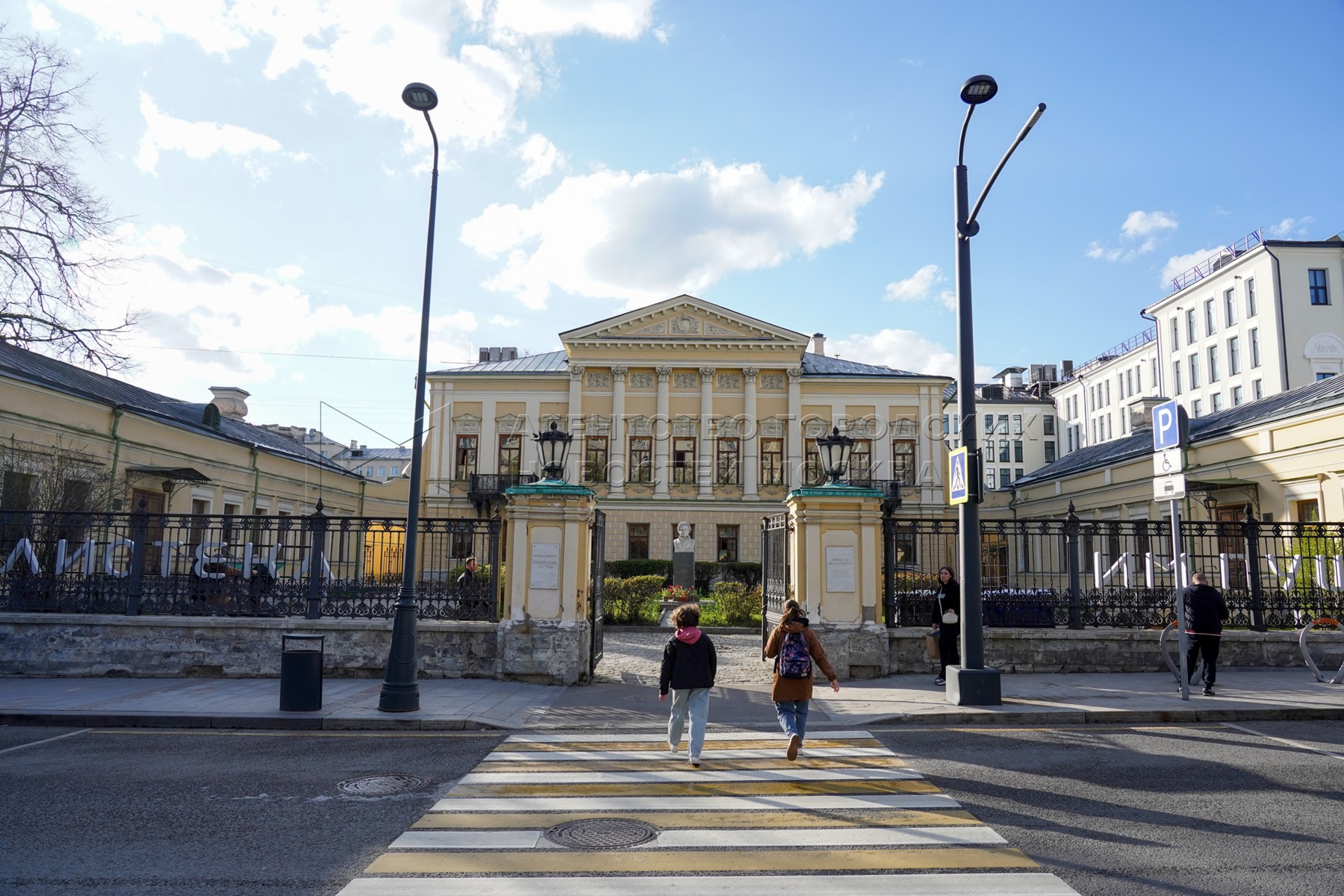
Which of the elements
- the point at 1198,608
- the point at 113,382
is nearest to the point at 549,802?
the point at 1198,608

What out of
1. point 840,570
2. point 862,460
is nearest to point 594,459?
point 862,460

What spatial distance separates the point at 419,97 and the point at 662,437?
3795 centimetres

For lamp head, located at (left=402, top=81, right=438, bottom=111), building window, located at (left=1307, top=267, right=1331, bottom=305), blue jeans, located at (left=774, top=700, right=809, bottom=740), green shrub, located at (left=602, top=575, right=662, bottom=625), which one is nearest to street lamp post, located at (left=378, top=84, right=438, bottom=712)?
lamp head, located at (left=402, top=81, right=438, bottom=111)

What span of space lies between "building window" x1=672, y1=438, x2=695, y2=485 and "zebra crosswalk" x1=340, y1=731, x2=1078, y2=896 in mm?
40524

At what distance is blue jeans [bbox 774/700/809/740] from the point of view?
789cm

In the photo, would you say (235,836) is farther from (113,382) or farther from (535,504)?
(113,382)

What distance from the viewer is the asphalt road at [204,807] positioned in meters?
4.98

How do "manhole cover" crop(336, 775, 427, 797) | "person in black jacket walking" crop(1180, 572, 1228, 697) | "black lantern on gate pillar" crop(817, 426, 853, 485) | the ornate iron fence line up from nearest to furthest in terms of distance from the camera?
1. "manhole cover" crop(336, 775, 427, 797)
2. "person in black jacket walking" crop(1180, 572, 1228, 697)
3. the ornate iron fence
4. "black lantern on gate pillar" crop(817, 426, 853, 485)

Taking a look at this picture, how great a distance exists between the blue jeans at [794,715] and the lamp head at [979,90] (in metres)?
7.73

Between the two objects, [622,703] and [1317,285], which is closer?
[622,703]

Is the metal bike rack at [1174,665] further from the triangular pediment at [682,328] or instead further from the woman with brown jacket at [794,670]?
the triangular pediment at [682,328]

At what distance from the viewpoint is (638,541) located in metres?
47.9

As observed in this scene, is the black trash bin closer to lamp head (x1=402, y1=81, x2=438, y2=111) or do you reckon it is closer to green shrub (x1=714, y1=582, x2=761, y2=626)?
lamp head (x1=402, y1=81, x2=438, y2=111)

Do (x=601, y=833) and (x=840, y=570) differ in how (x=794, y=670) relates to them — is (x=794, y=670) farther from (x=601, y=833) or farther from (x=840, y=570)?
(x=840, y=570)
